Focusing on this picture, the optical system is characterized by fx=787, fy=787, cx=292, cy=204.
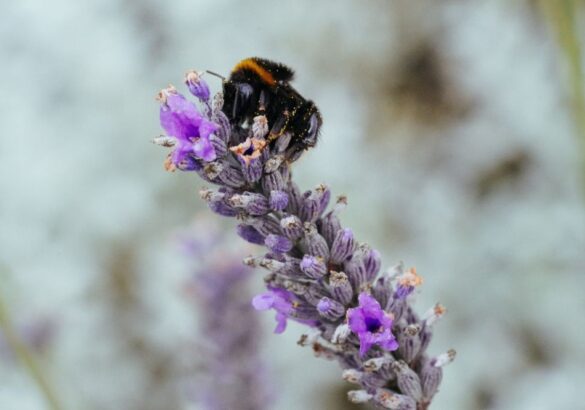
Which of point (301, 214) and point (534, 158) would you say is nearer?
point (301, 214)

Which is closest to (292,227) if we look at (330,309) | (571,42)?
(330,309)

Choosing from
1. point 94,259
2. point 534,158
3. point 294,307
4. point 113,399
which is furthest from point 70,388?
point 294,307

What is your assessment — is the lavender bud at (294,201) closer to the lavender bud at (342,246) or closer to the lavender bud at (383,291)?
the lavender bud at (342,246)

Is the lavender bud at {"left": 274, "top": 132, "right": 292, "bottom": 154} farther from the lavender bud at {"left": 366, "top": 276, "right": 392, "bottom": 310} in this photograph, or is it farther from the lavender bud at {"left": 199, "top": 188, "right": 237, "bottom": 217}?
the lavender bud at {"left": 366, "top": 276, "right": 392, "bottom": 310}

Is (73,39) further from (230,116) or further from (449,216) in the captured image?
(230,116)

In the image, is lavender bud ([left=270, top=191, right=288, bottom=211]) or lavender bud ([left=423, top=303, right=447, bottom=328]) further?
lavender bud ([left=423, top=303, right=447, bottom=328])

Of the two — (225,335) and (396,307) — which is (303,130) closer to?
(396,307)

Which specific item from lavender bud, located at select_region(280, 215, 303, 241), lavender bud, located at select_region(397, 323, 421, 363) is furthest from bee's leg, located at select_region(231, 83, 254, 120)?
lavender bud, located at select_region(397, 323, 421, 363)
